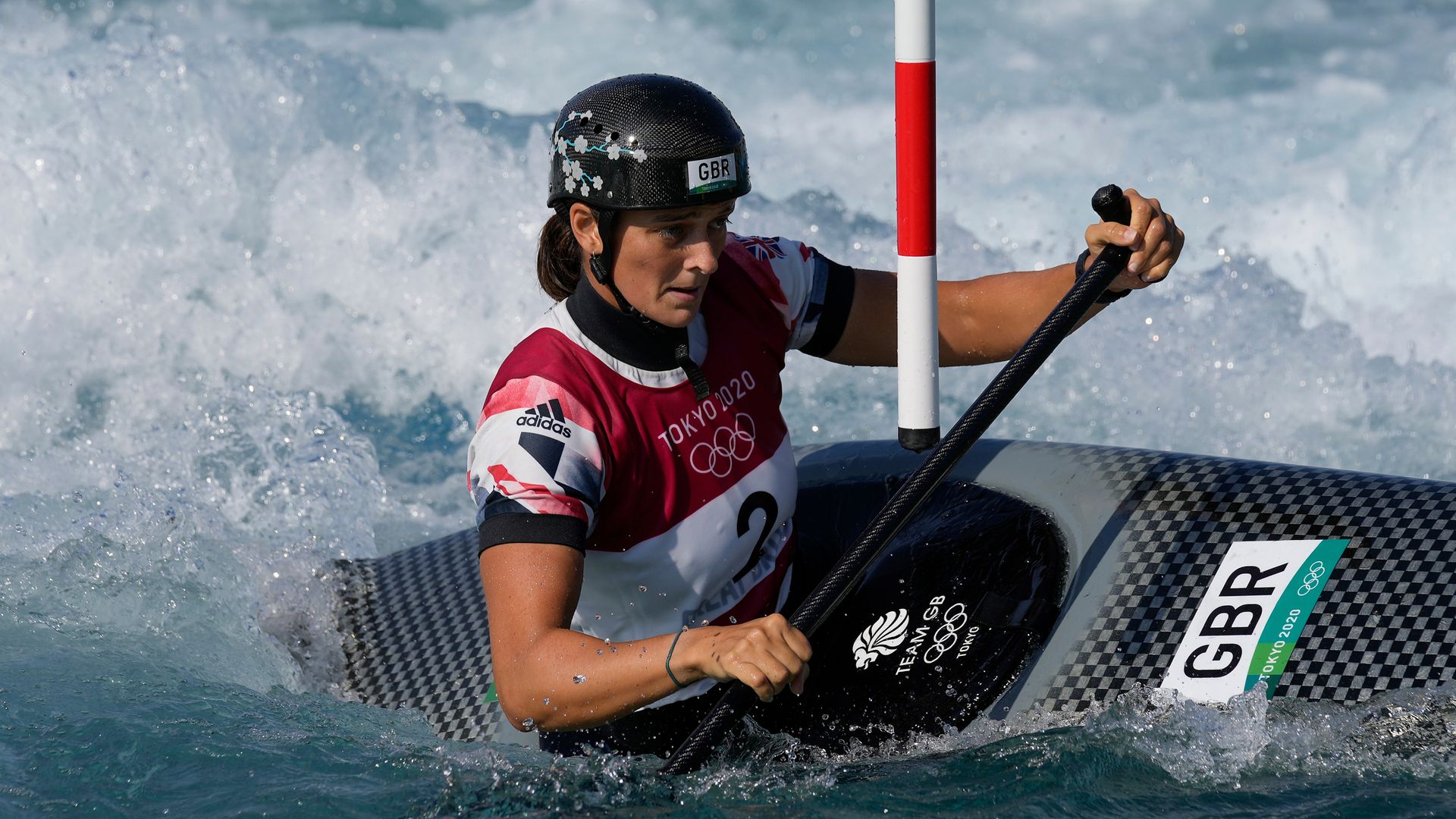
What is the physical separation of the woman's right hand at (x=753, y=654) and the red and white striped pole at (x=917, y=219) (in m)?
0.53

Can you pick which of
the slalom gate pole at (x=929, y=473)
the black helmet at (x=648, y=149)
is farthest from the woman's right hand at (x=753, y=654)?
the black helmet at (x=648, y=149)

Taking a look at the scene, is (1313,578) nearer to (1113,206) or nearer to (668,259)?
(1113,206)

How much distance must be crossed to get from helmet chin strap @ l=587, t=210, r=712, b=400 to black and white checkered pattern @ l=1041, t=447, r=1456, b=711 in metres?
0.73

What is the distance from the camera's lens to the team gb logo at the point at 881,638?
7.59 ft

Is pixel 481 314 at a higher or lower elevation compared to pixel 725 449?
lower

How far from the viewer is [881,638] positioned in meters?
2.33

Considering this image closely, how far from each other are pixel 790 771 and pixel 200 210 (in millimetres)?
4284

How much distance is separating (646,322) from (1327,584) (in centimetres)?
112

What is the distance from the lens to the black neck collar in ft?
6.64

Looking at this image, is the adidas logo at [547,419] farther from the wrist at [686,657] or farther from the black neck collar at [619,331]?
the wrist at [686,657]

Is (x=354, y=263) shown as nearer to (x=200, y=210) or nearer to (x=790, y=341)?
→ (x=200, y=210)

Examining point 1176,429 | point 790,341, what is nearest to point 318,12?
point 1176,429

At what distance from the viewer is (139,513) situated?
337 cm

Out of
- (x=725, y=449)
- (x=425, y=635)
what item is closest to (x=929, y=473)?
(x=725, y=449)
